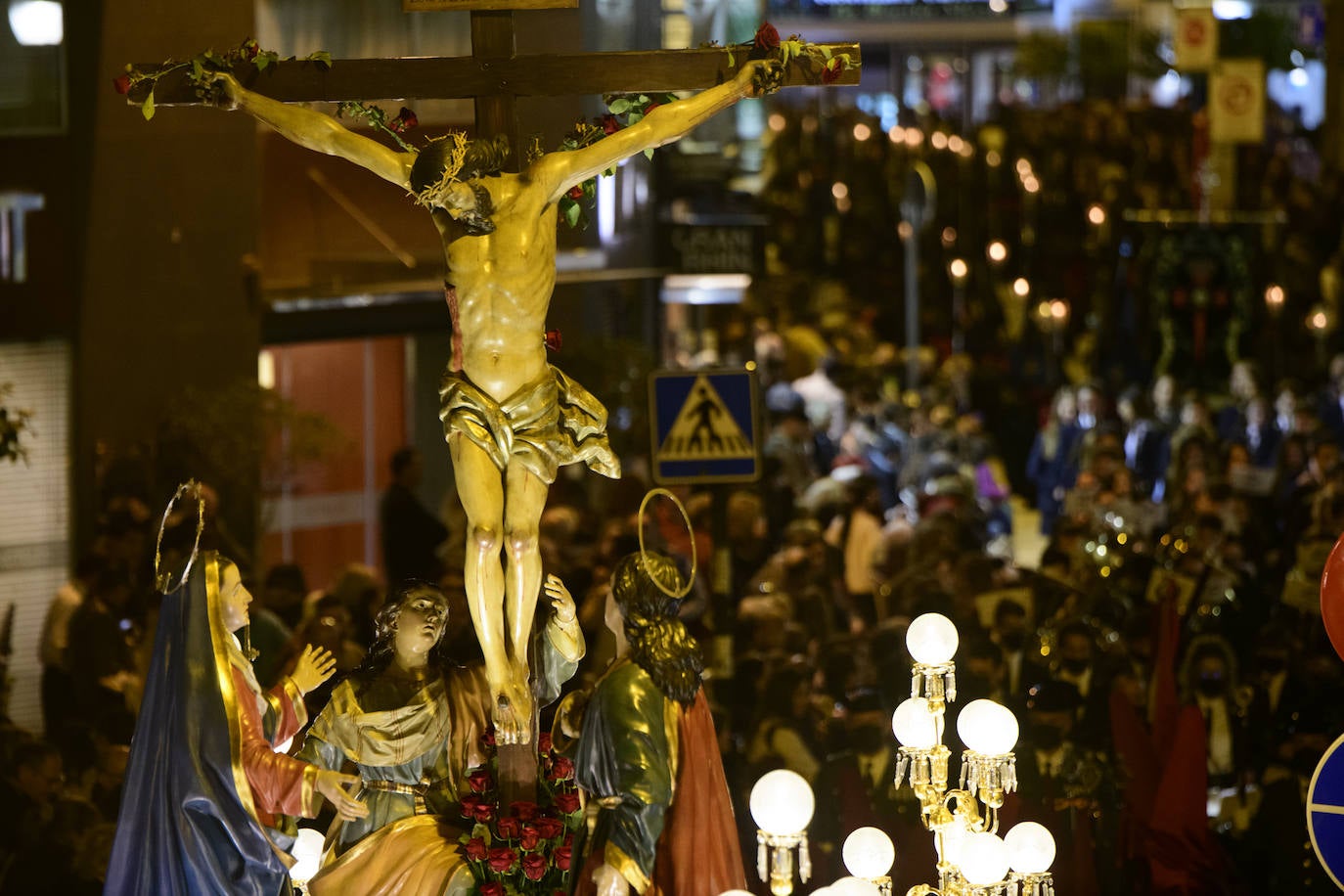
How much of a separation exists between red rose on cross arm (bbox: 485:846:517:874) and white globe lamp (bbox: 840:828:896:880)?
3.29 feet

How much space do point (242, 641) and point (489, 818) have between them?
82 cm

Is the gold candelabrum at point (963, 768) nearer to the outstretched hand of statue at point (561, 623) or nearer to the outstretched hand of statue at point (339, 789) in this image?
the outstretched hand of statue at point (561, 623)

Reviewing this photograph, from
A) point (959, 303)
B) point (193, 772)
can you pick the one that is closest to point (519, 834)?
point (193, 772)

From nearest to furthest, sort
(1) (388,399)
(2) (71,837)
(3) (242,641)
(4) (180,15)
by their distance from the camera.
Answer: (3) (242,641)
(2) (71,837)
(4) (180,15)
(1) (388,399)

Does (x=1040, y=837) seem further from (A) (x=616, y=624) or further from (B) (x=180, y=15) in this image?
(B) (x=180, y=15)

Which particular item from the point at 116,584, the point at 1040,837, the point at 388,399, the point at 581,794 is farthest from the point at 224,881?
the point at 388,399

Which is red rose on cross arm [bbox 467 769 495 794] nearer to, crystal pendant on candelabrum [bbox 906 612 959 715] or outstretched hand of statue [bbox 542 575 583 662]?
outstretched hand of statue [bbox 542 575 583 662]

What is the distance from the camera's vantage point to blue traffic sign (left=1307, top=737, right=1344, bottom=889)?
618cm

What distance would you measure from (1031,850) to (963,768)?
0.38 m

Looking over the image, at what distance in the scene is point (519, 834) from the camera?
19.8 ft

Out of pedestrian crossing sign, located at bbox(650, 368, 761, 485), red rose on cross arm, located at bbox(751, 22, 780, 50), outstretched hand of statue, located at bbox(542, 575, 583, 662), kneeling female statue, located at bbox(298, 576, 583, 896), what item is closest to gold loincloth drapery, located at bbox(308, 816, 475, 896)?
kneeling female statue, located at bbox(298, 576, 583, 896)

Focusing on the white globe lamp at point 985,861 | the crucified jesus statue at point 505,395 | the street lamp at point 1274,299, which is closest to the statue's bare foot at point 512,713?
the crucified jesus statue at point 505,395

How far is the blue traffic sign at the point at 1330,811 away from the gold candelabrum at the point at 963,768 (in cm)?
73

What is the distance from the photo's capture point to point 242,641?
591cm
